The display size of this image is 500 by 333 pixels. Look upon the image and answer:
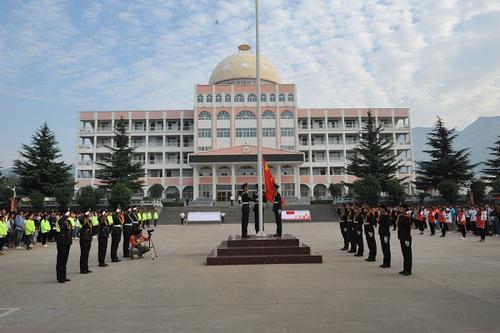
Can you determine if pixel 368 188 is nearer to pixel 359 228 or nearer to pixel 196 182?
pixel 359 228

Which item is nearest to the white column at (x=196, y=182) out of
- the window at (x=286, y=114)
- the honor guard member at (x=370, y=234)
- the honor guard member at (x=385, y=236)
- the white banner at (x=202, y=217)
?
the window at (x=286, y=114)

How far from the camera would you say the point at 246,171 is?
159 ft

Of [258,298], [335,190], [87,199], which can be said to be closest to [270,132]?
[335,190]

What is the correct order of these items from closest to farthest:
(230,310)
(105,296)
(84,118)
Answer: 1. (230,310)
2. (105,296)
3. (84,118)

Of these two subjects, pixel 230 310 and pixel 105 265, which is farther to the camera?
pixel 105 265

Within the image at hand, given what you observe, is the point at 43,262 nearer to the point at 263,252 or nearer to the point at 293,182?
the point at 263,252

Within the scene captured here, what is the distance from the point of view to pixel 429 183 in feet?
125

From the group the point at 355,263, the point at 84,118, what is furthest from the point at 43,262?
the point at 84,118

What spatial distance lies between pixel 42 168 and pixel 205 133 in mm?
20969

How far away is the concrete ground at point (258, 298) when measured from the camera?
14.8ft

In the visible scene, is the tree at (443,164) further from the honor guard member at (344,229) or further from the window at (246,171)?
the honor guard member at (344,229)

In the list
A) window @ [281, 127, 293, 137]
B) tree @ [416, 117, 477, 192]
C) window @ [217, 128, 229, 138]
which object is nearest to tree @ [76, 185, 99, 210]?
window @ [217, 128, 229, 138]

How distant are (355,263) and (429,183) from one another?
32.7m

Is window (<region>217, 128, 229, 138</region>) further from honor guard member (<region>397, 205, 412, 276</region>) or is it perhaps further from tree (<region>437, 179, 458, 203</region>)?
honor guard member (<region>397, 205, 412, 276</region>)
